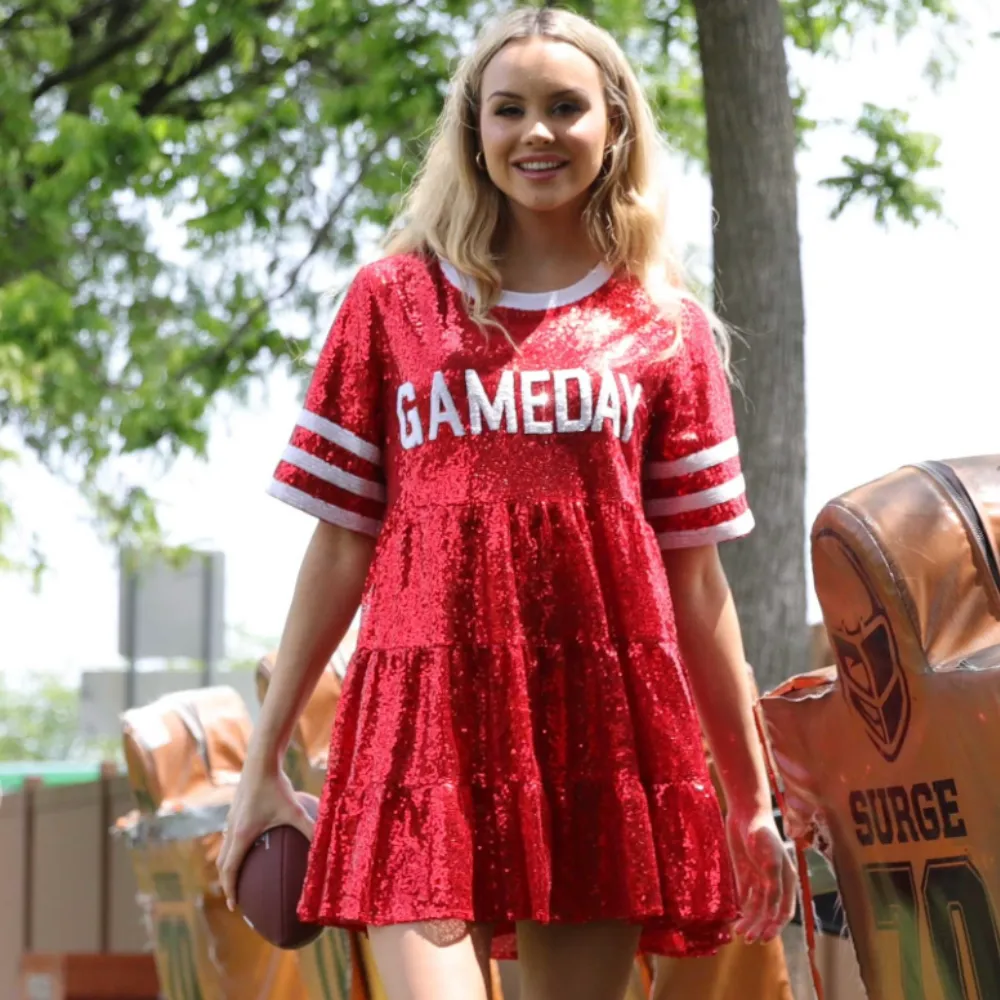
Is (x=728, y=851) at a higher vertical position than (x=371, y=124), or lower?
lower

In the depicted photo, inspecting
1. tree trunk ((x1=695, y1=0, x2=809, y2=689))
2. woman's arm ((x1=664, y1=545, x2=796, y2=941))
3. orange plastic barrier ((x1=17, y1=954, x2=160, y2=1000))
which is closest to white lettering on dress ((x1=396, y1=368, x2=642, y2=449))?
woman's arm ((x1=664, y1=545, x2=796, y2=941))

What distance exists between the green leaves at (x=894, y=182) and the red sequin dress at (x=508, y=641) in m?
5.52

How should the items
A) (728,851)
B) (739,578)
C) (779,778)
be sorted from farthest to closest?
(739,578), (779,778), (728,851)

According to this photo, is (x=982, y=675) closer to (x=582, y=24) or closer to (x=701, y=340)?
(x=701, y=340)

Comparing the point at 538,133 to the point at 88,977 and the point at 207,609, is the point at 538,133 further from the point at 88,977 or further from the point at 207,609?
the point at 207,609

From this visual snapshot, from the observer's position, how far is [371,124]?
9094 mm

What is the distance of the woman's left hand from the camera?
10.4ft

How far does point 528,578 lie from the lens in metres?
2.87

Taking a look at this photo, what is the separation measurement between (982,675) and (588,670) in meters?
0.57

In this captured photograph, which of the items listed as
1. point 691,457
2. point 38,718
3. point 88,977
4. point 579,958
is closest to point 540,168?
point 691,457

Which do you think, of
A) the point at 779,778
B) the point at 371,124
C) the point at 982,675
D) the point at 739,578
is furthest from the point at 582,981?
the point at 371,124

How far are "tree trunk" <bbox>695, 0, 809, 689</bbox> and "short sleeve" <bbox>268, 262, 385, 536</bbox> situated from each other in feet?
11.8

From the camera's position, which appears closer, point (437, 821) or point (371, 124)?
point (437, 821)

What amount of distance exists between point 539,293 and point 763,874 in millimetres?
918
